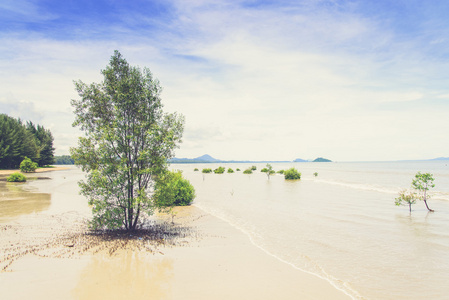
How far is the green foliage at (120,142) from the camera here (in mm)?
12375

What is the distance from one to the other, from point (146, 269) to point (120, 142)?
637 cm

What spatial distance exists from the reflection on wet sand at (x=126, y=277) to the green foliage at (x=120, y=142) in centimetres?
288

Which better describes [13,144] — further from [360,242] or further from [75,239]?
[360,242]

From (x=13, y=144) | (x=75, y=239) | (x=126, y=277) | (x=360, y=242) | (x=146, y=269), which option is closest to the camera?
(x=126, y=277)

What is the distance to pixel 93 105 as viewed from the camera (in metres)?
13.0

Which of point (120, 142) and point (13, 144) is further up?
point (13, 144)

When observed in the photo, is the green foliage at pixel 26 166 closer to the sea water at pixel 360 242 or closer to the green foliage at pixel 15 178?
the green foliage at pixel 15 178

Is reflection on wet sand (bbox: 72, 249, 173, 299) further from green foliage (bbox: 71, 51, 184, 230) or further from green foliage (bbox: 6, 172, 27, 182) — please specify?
green foliage (bbox: 6, 172, 27, 182)

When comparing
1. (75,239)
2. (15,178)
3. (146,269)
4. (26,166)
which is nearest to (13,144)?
(26,166)

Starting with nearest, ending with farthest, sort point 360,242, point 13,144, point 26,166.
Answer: point 360,242
point 26,166
point 13,144

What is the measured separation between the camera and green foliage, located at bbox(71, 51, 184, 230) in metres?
12.4

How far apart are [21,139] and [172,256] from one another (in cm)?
9853

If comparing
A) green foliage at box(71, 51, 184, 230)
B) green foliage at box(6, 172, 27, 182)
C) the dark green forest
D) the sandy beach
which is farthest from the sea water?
the dark green forest

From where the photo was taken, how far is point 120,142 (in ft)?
41.3
